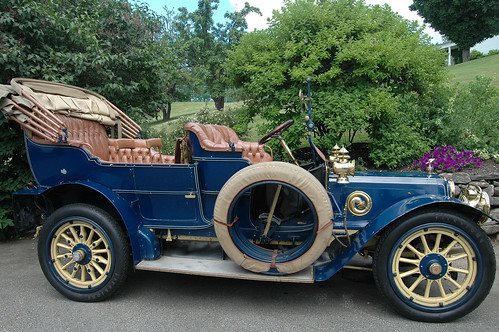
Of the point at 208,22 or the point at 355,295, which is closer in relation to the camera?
the point at 355,295

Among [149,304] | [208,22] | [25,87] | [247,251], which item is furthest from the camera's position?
[208,22]

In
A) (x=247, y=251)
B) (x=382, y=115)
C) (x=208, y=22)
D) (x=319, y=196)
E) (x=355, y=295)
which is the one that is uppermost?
(x=208, y=22)

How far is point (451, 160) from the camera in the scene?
186 inches

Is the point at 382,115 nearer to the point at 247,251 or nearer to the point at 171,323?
the point at 247,251

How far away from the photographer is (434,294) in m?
2.84

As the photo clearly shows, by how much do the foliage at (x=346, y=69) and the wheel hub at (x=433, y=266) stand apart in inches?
110

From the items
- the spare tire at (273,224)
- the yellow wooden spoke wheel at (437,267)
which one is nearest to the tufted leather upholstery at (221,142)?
the spare tire at (273,224)

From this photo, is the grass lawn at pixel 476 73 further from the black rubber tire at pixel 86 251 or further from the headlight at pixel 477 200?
the black rubber tire at pixel 86 251

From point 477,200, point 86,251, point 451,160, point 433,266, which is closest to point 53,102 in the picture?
point 86,251

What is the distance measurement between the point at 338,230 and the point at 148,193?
172cm

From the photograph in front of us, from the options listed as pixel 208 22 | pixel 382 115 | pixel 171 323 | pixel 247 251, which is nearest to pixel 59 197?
pixel 171 323

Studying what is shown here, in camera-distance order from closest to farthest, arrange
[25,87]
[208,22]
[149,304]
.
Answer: [149,304] < [25,87] < [208,22]

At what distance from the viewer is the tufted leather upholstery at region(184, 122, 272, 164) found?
2.71m

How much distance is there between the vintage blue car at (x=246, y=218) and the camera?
2.46 m
